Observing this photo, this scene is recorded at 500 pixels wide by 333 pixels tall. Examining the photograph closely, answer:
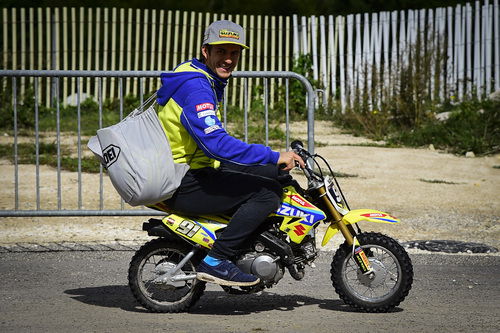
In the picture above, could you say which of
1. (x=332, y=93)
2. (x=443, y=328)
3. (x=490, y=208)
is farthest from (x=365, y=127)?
(x=443, y=328)

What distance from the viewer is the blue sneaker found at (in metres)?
5.75

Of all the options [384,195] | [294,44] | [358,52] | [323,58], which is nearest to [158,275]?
[384,195]

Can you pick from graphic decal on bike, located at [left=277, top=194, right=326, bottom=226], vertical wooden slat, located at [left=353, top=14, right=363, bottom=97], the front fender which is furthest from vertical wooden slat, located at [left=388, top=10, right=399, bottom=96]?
graphic decal on bike, located at [left=277, top=194, right=326, bottom=226]

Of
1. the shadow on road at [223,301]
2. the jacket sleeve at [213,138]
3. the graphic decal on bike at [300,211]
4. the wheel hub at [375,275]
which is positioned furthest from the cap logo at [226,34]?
the shadow on road at [223,301]

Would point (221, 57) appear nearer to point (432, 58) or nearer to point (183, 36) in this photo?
point (432, 58)

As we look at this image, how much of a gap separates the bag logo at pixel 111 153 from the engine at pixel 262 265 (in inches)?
38.3

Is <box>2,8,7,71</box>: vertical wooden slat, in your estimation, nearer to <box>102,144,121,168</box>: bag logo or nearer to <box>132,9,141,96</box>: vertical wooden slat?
<box>132,9,141,96</box>: vertical wooden slat

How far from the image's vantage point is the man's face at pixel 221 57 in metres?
5.75

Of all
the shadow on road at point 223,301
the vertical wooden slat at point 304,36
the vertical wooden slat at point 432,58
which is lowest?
the shadow on road at point 223,301

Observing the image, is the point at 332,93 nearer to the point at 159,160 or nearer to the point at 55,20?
the point at 55,20

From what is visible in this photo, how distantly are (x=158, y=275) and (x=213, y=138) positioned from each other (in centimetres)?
98

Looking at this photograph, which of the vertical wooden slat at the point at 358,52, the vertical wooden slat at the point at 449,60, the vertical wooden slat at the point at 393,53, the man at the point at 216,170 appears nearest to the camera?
the man at the point at 216,170

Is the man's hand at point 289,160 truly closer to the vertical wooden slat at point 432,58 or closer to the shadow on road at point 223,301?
the shadow on road at point 223,301

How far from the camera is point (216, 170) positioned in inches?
232
